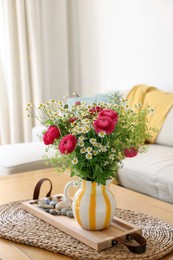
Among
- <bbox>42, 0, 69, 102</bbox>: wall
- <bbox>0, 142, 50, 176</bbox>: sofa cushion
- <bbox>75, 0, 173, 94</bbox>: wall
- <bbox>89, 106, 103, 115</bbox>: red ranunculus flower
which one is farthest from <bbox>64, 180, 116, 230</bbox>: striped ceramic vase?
<bbox>42, 0, 69, 102</bbox>: wall

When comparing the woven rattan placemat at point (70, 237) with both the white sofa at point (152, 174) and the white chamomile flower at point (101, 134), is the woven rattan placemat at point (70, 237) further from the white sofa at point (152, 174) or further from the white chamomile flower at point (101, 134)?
the white sofa at point (152, 174)

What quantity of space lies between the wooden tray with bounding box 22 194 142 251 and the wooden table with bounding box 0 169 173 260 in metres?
0.10

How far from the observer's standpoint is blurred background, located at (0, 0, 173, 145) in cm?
341

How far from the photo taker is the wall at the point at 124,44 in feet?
10.9

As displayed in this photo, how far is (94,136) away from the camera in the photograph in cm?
127

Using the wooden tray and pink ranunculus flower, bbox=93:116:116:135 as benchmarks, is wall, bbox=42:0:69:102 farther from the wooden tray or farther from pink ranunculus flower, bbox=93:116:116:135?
pink ranunculus flower, bbox=93:116:116:135

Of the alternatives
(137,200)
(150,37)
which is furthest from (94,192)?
(150,37)

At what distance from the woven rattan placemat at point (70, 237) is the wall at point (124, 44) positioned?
1969mm

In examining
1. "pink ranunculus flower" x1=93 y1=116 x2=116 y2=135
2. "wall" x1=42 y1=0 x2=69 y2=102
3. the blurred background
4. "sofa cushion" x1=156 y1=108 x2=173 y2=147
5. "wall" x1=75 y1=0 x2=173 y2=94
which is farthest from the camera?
"wall" x1=42 y1=0 x2=69 y2=102

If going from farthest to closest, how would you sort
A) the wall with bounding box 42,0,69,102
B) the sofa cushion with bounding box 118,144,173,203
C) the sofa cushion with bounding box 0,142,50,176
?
the wall with bounding box 42,0,69,102
the sofa cushion with bounding box 0,142,50,176
the sofa cushion with bounding box 118,144,173,203

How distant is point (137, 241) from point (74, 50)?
10.5ft

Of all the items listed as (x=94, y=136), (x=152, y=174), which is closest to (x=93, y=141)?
(x=94, y=136)

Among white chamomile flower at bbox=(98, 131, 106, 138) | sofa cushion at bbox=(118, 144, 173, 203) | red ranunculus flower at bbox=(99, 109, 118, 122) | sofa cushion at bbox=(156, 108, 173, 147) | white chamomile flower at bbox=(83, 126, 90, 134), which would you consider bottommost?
sofa cushion at bbox=(118, 144, 173, 203)

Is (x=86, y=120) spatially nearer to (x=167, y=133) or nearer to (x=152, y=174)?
(x=152, y=174)
